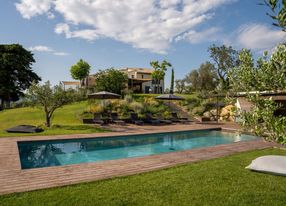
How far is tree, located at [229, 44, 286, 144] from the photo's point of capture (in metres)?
2.57

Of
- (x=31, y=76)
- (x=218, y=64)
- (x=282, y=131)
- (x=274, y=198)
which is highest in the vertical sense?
(x=218, y=64)

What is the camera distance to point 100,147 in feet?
38.4

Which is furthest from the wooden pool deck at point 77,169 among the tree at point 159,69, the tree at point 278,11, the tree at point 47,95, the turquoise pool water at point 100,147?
the tree at point 159,69

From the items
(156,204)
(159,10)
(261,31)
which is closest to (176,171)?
(156,204)

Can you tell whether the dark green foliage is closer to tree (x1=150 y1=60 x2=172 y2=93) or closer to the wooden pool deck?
tree (x1=150 y1=60 x2=172 y2=93)

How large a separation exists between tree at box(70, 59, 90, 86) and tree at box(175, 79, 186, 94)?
68.7ft

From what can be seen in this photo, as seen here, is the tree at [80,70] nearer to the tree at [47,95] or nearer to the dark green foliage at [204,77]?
the dark green foliage at [204,77]

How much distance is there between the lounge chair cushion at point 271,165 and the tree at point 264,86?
13.2 feet

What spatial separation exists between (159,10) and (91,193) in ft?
35.9

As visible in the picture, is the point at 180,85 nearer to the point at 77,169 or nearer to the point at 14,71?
the point at 14,71

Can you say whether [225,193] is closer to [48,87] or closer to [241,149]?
[241,149]

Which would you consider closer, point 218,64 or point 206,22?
point 206,22

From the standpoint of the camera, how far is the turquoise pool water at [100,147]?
9570 mm

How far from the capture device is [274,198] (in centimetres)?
459
